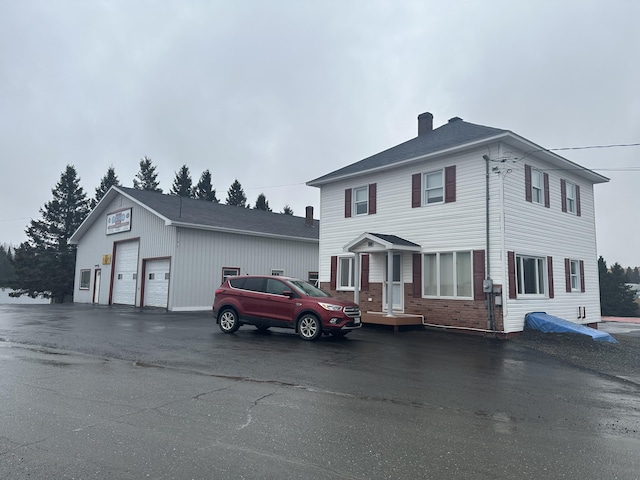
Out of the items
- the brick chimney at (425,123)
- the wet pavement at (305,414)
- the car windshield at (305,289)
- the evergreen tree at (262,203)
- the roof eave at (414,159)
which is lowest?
the wet pavement at (305,414)

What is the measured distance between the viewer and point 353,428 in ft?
16.3

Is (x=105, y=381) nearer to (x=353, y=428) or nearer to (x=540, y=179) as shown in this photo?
(x=353, y=428)

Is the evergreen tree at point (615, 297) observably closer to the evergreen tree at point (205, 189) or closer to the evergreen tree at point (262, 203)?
the evergreen tree at point (262, 203)

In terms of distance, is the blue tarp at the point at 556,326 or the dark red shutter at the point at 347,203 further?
the dark red shutter at the point at 347,203

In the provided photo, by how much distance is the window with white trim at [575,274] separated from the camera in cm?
1752

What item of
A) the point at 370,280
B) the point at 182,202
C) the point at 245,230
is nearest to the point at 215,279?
the point at 245,230

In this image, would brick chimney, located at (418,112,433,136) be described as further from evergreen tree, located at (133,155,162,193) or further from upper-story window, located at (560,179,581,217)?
evergreen tree, located at (133,155,162,193)

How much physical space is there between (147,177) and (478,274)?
183ft

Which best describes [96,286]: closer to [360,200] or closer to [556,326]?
[360,200]

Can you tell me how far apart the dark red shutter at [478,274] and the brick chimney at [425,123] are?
25.8 feet

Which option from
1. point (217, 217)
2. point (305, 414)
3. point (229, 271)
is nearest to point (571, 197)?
point (229, 271)

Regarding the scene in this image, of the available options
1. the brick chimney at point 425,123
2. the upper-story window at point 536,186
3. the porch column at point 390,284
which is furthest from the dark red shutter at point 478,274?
the brick chimney at point 425,123

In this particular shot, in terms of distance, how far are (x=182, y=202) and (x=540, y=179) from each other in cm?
1948

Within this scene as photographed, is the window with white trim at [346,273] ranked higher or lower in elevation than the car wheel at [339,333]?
higher
